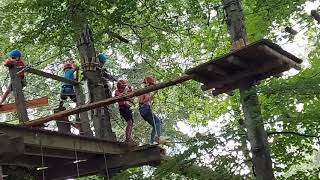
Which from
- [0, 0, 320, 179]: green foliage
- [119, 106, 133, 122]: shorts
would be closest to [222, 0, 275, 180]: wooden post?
[0, 0, 320, 179]: green foliage

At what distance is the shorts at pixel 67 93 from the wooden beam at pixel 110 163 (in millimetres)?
1142

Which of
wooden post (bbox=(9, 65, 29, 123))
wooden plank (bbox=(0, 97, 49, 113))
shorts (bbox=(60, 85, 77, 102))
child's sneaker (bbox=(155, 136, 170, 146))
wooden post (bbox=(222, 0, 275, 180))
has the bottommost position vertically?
wooden post (bbox=(222, 0, 275, 180))

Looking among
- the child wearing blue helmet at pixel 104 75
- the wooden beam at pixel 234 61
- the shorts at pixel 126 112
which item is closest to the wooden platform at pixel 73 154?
the shorts at pixel 126 112

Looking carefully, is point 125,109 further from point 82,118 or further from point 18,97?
point 18,97

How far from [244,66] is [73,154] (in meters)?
3.39

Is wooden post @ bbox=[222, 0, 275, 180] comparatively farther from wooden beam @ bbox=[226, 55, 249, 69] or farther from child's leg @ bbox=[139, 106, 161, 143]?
child's leg @ bbox=[139, 106, 161, 143]

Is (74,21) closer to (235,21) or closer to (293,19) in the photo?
(235,21)

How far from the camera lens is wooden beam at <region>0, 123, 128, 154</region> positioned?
601cm

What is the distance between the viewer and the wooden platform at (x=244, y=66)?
4.97m

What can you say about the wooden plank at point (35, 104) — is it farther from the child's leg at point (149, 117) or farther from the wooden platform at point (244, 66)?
the wooden platform at point (244, 66)

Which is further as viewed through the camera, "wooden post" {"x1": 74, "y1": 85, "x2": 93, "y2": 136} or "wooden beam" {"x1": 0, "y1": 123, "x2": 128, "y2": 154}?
"wooden post" {"x1": 74, "y1": 85, "x2": 93, "y2": 136}

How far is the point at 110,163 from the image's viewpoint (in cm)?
792

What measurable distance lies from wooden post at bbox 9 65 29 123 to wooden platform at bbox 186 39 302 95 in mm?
2541

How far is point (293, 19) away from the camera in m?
10.4
